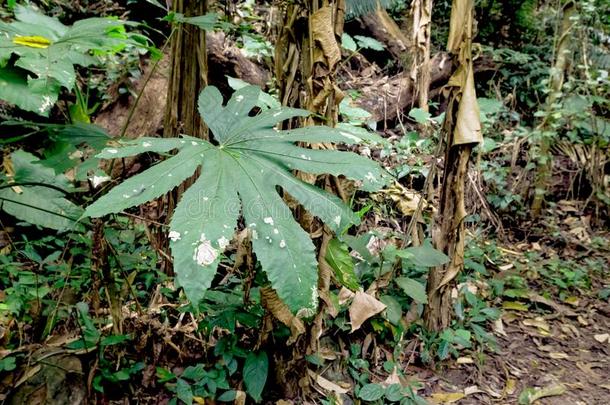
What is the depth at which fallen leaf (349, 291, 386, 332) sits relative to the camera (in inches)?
84.7

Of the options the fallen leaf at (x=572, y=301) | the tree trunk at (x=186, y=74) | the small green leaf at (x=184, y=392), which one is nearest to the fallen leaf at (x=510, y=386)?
the fallen leaf at (x=572, y=301)

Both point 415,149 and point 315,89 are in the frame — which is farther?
point 415,149

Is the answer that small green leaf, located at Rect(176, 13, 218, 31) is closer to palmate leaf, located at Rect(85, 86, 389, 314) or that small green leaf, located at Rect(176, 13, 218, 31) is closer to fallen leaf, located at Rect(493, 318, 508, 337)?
palmate leaf, located at Rect(85, 86, 389, 314)

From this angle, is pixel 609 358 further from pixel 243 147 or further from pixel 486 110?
pixel 243 147

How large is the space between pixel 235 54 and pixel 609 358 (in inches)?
121

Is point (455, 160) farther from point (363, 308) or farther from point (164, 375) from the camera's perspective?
point (164, 375)

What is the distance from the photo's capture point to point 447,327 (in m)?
2.43

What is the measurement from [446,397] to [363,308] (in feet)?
1.77

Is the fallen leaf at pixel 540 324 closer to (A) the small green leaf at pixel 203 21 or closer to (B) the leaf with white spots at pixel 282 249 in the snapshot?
(B) the leaf with white spots at pixel 282 249

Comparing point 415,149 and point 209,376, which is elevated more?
point 415,149

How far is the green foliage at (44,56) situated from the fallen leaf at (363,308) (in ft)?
4.64

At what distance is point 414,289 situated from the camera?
2.29 m

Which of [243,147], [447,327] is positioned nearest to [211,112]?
[243,147]

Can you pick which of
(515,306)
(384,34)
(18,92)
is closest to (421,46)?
(384,34)
